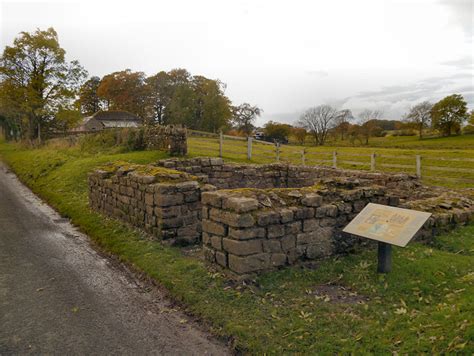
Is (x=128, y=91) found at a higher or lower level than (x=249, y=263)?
higher

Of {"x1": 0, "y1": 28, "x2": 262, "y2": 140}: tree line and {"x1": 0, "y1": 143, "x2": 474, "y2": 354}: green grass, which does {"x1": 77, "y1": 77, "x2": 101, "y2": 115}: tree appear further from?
{"x1": 0, "y1": 143, "x2": 474, "y2": 354}: green grass

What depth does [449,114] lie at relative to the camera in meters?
39.2

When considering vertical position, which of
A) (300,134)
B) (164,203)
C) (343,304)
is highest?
(300,134)

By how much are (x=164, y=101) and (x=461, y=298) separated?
61.1m

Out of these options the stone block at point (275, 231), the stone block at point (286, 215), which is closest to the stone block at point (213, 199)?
the stone block at point (275, 231)

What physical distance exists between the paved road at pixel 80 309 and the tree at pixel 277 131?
135 ft

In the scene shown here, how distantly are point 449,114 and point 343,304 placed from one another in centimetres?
4126

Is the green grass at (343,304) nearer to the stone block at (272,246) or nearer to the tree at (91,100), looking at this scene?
the stone block at (272,246)

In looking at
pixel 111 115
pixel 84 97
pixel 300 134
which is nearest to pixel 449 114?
pixel 300 134

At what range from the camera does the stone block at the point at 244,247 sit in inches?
220

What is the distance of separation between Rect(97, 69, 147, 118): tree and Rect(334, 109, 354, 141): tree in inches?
1332

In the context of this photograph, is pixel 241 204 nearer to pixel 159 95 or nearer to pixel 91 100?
pixel 159 95

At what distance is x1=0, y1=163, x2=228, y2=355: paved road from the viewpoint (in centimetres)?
439

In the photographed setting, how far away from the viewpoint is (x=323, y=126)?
1705 inches
